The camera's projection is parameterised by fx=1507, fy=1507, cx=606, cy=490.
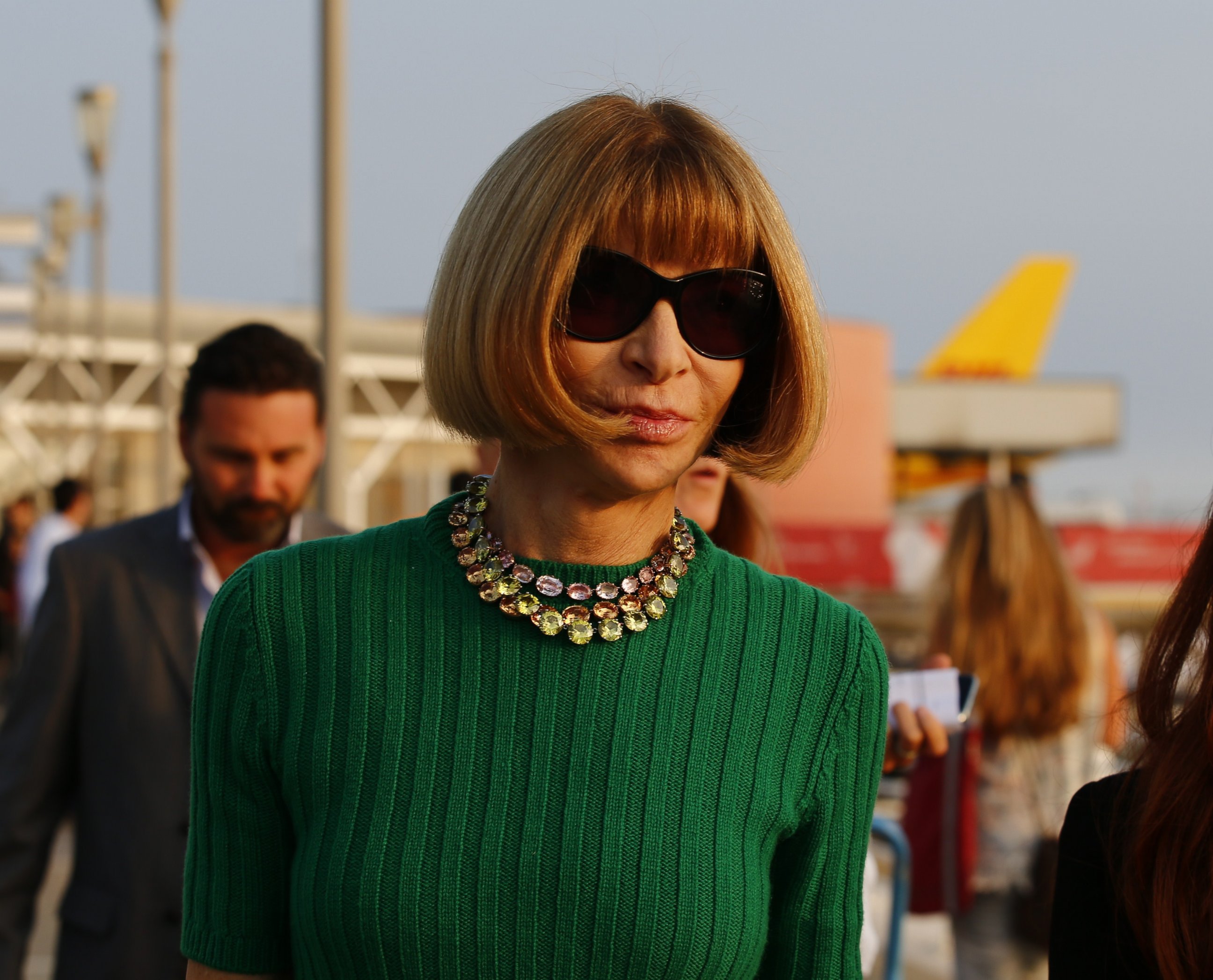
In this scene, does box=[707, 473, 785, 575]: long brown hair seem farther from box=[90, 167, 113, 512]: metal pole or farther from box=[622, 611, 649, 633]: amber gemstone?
box=[90, 167, 113, 512]: metal pole

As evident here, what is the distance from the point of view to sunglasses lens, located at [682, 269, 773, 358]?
1.78m

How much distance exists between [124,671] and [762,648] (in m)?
1.77

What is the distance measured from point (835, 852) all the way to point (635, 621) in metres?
0.37

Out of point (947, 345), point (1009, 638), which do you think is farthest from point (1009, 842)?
point (947, 345)

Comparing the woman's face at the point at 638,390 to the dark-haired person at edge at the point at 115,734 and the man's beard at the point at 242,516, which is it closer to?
the dark-haired person at edge at the point at 115,734

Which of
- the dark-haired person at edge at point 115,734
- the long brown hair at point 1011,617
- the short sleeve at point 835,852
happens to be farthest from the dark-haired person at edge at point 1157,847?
the long brown hair at point 1011,617

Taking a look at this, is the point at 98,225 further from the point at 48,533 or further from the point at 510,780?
the point at 510,780

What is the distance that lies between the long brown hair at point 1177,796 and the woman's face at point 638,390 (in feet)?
2.29

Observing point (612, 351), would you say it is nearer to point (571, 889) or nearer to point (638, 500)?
point (638, 500)

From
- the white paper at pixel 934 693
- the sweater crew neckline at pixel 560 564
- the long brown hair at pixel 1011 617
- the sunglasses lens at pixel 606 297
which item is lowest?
the long brown hair at pixel 1011 617

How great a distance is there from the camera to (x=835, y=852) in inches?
71.4

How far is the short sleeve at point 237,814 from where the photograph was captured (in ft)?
5.77

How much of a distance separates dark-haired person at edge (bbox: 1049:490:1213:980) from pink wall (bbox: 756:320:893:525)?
3271 centimetres

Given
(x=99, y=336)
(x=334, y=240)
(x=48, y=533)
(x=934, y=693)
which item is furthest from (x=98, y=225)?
(x=934, y=693)
